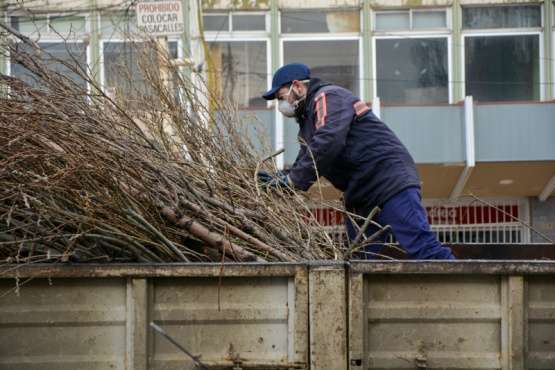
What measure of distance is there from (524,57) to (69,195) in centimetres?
1288

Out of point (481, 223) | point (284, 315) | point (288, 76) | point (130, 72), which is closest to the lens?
point (284, 315)

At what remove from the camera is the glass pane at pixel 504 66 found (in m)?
15.6

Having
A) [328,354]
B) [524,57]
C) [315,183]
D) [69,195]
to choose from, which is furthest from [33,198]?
[524,57]

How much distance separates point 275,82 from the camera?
5570mm

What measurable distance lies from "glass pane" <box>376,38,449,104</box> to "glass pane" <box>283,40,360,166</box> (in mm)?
395

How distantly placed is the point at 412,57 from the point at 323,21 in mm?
1583

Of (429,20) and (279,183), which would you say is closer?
(279,183)

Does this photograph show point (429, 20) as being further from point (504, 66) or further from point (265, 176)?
point (265, 176)

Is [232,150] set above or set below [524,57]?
below

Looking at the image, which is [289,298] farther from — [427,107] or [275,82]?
[427,107]

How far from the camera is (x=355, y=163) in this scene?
530 centimetres

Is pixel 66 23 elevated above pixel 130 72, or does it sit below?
above

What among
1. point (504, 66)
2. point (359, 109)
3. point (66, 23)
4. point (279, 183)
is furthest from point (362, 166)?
point (66, 23)

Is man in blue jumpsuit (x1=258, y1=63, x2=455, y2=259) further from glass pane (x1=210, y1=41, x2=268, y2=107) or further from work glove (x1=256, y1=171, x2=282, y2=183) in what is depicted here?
glass pane (x1=210, y1=41, x2=268, y2=107)
